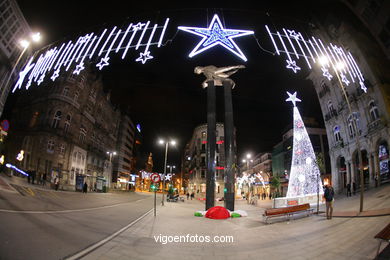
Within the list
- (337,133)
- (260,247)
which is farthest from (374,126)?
(260,247)

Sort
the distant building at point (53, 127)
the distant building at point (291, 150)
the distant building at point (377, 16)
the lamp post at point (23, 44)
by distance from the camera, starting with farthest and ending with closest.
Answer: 1. the distant building at point (291, 150)
2. the distant building at point (53, 127)
3. the lamp post at point (23, 44)
4. the distant building at point (377, 16)

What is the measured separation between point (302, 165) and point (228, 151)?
8020 millimetres

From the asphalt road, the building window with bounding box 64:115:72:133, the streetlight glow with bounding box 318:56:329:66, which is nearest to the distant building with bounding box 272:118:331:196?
the streetlight glow with bounding box 318:56:329:66

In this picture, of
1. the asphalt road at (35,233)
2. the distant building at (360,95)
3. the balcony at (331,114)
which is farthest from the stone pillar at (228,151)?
the asphalt road at (35,233)

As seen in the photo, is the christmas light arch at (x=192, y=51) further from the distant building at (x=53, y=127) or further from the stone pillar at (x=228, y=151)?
the stone pillar at (x=228, y=151)

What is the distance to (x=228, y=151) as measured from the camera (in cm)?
1939

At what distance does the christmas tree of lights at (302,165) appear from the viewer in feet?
67.0

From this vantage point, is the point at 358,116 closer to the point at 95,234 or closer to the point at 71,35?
the point at 95,234

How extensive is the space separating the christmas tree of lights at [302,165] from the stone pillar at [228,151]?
21.7 ft

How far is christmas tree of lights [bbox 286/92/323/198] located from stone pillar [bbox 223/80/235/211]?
6.63 meters

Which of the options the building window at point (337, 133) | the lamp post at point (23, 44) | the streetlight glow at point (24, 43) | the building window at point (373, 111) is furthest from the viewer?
the building window at point (337, 133)

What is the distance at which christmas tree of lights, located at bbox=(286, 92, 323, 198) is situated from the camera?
2042 cm

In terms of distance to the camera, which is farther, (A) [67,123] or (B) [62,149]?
(A) [67,123]

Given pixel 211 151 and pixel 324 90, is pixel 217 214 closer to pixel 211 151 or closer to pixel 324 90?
pixel 211 151
